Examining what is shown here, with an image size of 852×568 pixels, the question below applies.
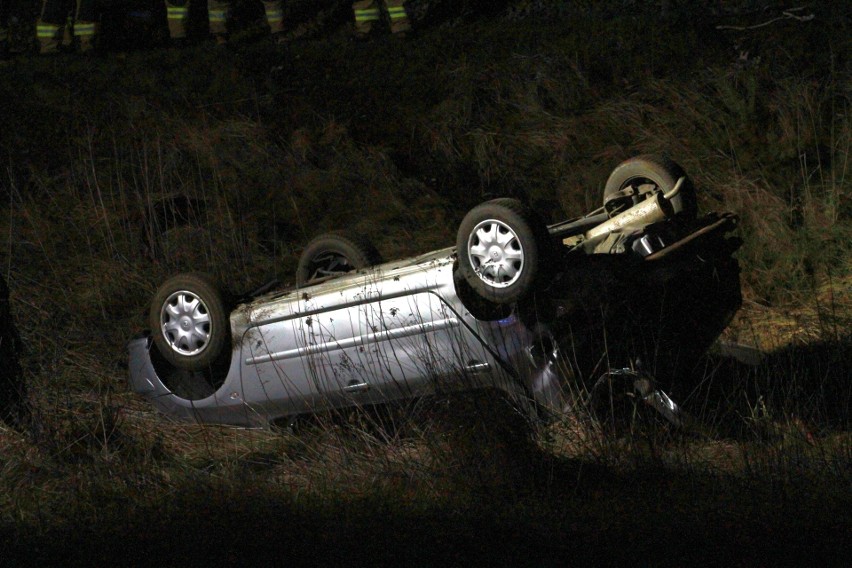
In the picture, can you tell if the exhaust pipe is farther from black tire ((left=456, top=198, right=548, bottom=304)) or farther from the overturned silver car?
black tire ((left=456, top=198, right=548, bottom=304))

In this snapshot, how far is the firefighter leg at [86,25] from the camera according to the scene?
15.0 m

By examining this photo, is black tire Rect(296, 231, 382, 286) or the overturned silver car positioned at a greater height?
black tire Rect(296, 231, 382, 286)

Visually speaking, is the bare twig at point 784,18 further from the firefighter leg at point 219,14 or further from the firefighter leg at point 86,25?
the firefighter leg at point 86,25

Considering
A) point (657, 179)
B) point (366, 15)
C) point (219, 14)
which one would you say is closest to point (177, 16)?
point (219, 14)

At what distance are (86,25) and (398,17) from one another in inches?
183

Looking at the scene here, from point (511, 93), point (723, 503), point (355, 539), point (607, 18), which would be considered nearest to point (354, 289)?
point (355, 539)

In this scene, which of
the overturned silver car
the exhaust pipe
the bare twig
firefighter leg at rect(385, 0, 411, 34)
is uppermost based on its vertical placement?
firefighter leg at rect(385, 0, 411, 34)

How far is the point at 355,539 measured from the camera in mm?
4004

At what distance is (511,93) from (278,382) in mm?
6743

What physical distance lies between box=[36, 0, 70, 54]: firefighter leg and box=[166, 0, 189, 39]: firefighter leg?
5.09 ft

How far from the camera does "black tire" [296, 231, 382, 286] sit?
628cm

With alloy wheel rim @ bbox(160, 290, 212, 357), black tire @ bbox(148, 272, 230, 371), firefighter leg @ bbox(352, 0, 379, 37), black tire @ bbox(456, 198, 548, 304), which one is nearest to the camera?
black tire @ bbox(456, 198, 548, 304)

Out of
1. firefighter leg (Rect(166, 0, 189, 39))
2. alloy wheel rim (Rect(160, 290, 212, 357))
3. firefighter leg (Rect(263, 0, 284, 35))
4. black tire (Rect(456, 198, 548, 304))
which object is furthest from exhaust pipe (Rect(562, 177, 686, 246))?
firefighter leg (Rect(166, 0, 189, 39))

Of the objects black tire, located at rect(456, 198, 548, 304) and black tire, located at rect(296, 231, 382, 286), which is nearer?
black tire, located at rect(456, 198, 548, 304)
